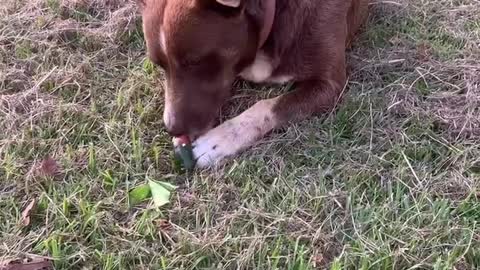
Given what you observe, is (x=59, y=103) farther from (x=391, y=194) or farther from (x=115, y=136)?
(x=391, y=194)

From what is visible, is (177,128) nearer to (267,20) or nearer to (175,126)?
(175,126)

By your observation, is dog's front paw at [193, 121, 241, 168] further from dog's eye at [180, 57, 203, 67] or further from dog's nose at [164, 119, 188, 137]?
dog's eye at [180, 57, 203, 67]

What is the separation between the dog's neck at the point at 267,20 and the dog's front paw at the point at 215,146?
1.32ft

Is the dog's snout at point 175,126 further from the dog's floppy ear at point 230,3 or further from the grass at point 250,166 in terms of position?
the dog's floppy ear at point 230,3

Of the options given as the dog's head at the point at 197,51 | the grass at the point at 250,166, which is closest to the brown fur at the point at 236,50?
the dog's head at the point at 197,51

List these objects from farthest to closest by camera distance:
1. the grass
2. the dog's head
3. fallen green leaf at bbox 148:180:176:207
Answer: the dog's head < fallen green leaf at bbox 148:180:176:207 < the grass

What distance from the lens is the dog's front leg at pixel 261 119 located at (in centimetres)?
305

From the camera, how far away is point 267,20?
3.11 meters

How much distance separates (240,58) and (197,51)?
0.77ft

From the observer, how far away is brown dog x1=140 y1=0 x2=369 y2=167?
9.67 feet

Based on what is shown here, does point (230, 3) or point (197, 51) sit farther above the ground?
point (230, 3)

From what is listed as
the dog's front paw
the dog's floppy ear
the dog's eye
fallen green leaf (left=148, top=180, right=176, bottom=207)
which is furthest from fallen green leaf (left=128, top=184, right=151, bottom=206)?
the dog's floppy ear

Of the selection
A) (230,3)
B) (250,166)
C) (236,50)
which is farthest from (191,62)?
(250,166)

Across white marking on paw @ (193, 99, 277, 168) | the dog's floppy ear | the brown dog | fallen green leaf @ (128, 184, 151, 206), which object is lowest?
fallen green leaf @ (128, 184, 151, 206)
